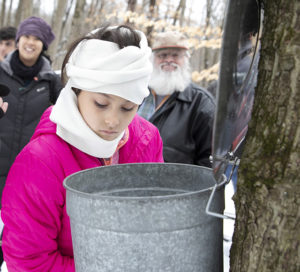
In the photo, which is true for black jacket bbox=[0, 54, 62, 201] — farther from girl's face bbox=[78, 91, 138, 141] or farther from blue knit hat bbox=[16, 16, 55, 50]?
girl's face bbox=[78, 91, 138, 141]

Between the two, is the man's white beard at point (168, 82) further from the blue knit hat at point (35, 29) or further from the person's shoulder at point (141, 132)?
the person's shoulder at point (141, 132)

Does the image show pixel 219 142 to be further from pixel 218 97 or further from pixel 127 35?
pixel 127 35

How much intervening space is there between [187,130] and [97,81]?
199cm

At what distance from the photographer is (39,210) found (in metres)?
1.31

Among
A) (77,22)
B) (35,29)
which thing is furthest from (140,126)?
(77,22)

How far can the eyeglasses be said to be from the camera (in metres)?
4.02

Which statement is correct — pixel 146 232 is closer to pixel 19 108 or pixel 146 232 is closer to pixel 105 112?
pixel 105 112

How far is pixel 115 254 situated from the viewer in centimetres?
86

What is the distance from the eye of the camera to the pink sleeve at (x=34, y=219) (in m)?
1.29

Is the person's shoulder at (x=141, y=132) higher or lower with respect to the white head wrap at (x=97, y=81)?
lower

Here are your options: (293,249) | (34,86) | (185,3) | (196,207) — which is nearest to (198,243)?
(196,207)

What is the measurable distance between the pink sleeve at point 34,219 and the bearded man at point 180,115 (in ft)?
6.67

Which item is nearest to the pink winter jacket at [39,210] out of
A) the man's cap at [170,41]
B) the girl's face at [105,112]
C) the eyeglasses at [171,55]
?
the girl's face at [105,112]

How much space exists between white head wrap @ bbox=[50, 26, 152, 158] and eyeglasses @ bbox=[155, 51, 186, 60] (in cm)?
251
